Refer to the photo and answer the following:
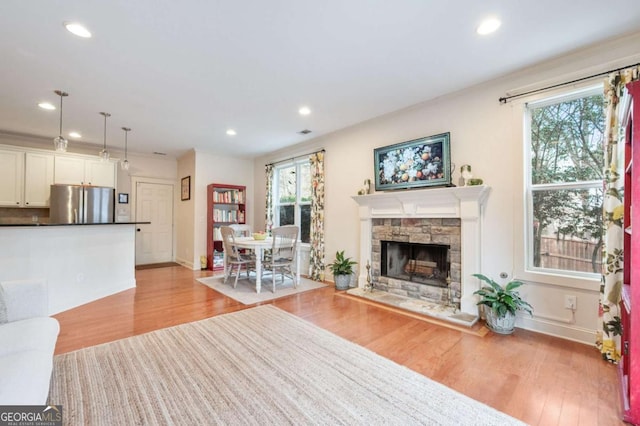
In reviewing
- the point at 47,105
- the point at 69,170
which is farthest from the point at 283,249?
the point at 69,170

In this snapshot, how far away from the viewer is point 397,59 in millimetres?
2570

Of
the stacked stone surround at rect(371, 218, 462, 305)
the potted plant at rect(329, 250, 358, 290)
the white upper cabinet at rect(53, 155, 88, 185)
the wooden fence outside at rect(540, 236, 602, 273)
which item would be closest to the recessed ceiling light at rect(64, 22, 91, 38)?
the stacked stone surround at rect(371, 218, 462, 305)

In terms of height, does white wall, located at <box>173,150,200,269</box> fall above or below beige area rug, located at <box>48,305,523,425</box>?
above

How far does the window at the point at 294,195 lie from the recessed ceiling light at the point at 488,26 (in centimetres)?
363

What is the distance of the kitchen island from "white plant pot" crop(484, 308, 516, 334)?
14.1ft

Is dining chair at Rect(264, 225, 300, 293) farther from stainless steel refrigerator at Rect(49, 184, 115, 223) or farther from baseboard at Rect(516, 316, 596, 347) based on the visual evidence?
stainless steel refrigerator at Rect(49, 184, 115, 223)

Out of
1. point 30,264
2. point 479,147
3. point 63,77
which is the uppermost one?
point 63,77

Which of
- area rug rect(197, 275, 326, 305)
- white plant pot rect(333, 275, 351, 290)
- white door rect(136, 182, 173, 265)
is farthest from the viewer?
white door rect(136, 182, 173, 265)

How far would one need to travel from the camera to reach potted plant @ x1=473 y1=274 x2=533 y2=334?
Answer: 2.61m

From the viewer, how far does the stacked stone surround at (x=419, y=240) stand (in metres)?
3.24

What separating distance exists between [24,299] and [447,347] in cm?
323

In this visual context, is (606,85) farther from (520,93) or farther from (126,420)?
(126,420)

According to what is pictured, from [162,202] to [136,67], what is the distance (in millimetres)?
4538

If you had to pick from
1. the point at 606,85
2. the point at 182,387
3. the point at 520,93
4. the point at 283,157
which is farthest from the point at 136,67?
the point at 606,85
